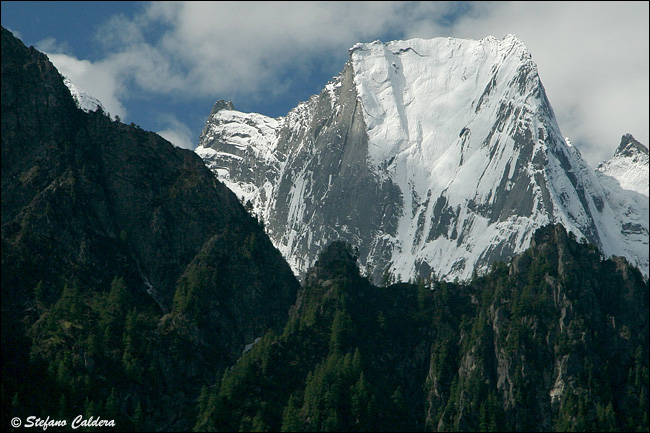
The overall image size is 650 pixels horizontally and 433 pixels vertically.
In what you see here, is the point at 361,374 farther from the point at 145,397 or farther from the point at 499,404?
the point at 145,397

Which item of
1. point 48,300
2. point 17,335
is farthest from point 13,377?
point 48,300

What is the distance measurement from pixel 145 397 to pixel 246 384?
694 inches

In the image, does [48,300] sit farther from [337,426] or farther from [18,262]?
[337,426]

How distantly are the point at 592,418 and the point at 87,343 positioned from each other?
8924 cm

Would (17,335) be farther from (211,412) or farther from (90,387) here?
(211,412)

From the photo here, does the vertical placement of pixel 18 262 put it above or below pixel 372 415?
above

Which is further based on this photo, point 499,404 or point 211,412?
point 499,404

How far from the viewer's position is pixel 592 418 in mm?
190625

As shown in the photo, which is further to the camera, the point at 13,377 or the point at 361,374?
the point at 361,374

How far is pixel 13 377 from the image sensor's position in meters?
175

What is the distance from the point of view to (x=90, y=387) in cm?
17775

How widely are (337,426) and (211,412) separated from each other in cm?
2138

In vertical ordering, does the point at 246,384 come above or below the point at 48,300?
below

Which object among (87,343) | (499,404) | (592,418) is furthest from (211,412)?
(592,418)
